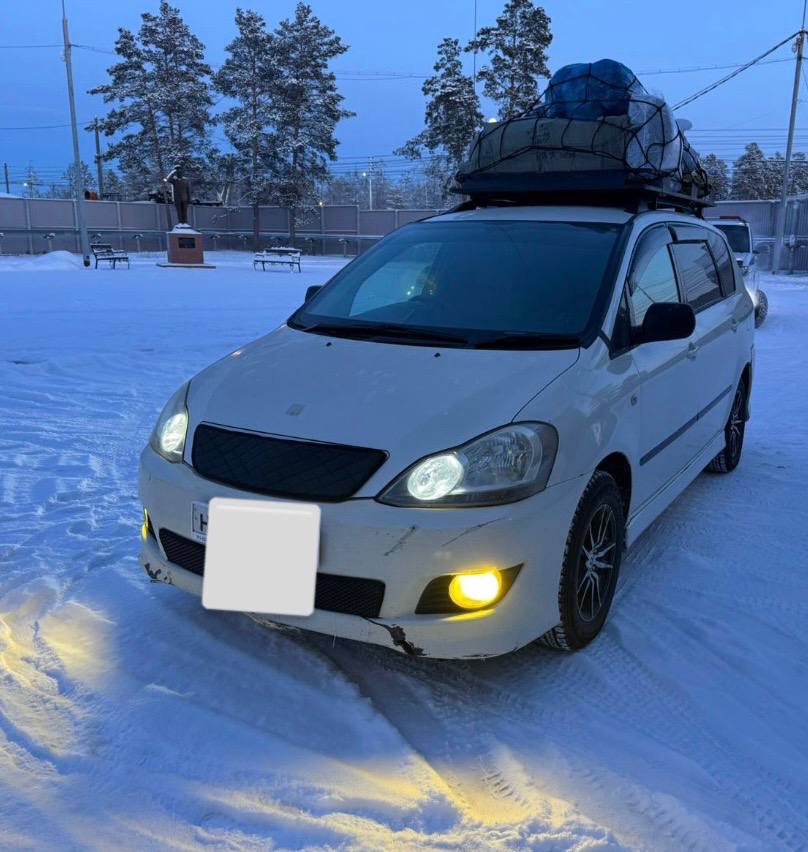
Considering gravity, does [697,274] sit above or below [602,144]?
below

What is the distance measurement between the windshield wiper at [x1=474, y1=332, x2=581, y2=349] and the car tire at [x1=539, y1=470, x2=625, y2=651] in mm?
514

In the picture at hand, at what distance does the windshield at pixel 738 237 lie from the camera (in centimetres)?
1337

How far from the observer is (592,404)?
9.11 ft

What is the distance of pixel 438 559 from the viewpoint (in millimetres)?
2348

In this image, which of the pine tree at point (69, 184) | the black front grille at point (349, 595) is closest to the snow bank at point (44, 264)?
the black front grille at point (349, 595)

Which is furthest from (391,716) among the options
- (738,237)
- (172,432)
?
(738,237)

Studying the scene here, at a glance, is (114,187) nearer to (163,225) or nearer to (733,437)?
(163,225)

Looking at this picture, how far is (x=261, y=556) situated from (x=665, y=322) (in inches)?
73.1

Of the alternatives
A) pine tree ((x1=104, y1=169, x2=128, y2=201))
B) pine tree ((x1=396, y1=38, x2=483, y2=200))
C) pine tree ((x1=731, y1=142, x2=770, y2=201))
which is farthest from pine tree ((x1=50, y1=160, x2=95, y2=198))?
pine tree ((x1=731, y1=142, x2=770, y2=201))

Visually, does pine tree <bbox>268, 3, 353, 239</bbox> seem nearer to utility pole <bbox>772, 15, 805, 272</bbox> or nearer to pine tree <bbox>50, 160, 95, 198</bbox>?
utility pole <bbox>772, 15, 805, 272</bbox>

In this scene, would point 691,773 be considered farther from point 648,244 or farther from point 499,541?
point 648,244

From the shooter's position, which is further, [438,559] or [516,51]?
[516,51]

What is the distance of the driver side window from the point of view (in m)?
3.39

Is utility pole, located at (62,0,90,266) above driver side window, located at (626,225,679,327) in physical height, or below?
above
